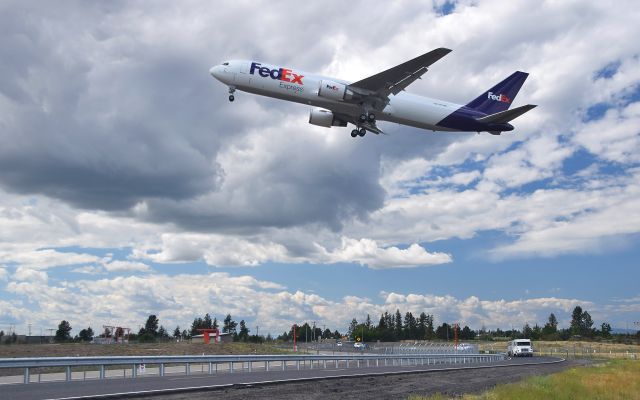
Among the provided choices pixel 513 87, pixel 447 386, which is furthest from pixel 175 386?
pixel 513 87

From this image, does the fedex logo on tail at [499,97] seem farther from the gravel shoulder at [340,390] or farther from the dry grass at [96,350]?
the dry grass at [96,350]

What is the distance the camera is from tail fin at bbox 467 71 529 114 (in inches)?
1838

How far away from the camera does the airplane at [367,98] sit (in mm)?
39375

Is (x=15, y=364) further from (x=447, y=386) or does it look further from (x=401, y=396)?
(x=447, y=386)

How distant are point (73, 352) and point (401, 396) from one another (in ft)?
115

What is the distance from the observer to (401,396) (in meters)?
17.6

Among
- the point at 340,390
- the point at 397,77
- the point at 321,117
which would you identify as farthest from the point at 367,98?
the point at 340,390

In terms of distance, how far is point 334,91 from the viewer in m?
39.7

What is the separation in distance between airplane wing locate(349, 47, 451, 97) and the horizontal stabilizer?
6.31 meters

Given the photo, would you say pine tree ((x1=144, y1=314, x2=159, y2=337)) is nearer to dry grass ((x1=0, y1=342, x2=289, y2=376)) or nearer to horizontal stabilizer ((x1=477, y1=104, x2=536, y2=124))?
dry grass ((x1=0, y1=342, x2=289, y2=376))

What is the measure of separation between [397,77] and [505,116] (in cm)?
820

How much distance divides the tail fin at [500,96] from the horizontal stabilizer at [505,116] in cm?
288

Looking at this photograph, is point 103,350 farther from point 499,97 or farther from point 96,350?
point 499,97

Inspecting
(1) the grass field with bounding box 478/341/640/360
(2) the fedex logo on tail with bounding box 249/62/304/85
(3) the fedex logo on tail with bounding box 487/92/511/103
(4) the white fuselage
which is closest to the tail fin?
(3) the fedex logo on tail with bounding box 487/92/511/103
